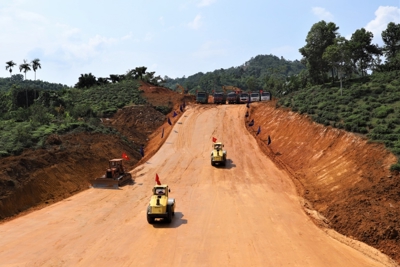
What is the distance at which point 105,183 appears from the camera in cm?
2495

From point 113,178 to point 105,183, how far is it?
0.68 meters

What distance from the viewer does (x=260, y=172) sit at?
2817 cm

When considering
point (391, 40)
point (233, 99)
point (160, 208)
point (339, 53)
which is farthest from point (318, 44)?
point (160, 208)

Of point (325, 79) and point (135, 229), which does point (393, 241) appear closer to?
point (135, 229)

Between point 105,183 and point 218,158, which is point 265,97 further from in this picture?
point 105,183

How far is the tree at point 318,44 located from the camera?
49.6m

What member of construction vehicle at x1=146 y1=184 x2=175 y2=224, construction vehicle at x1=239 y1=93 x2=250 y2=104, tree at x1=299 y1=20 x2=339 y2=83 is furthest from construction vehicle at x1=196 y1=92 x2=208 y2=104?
construction vehicle at x1=146 y1=184 x2=175 y2=224

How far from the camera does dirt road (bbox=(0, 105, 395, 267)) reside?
13977mm

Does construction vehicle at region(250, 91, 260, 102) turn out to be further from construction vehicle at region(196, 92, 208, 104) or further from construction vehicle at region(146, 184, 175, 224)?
construction vehicle at region(146, 184, 175, 224)

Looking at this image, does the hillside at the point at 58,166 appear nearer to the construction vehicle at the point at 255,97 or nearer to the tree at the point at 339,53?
the construction vehicle at the point at 255,97

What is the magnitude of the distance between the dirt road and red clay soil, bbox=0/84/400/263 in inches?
46.6

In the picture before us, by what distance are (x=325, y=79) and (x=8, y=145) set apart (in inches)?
1882

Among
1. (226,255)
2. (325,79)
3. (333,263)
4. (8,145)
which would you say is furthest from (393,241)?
(325,79)

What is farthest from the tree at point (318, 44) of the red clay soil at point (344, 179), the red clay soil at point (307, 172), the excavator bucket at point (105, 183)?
the excavator bucket at point (105, 183)
